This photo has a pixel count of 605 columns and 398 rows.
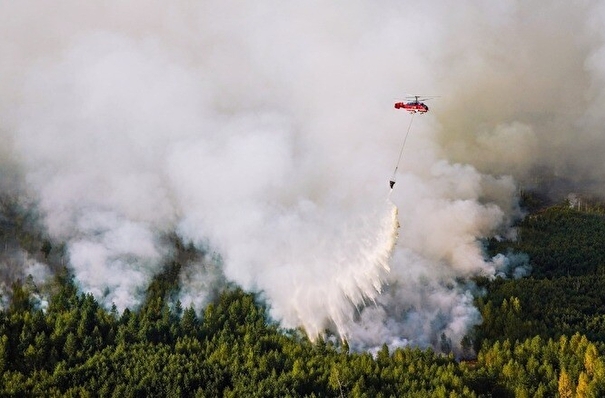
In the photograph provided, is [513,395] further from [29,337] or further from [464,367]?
[29,337]

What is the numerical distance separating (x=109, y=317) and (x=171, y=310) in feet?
64.2

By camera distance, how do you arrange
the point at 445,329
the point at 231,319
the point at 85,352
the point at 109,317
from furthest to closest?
the point at 445,329 → the point at 231,319 → the point at 109,317 → the point at 85,352

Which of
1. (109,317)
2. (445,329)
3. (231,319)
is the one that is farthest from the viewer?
(445,329)

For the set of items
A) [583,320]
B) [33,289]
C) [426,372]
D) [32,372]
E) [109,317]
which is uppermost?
[583,320]

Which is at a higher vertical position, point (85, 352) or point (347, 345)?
point (347, 345)

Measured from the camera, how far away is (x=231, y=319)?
17288 cm

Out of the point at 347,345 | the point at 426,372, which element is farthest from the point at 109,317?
the point at 426,372

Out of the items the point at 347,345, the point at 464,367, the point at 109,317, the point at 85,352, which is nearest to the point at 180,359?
the point at 85,352

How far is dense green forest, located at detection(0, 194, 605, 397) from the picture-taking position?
12612 centimetres

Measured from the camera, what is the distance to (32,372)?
13362cm

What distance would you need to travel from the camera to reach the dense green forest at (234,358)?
126 metres

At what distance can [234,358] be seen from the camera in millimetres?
141875

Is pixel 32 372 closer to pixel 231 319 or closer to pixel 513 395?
pixel 231 319

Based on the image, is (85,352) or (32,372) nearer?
(32,372)
